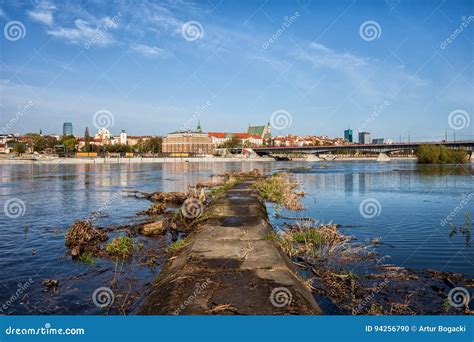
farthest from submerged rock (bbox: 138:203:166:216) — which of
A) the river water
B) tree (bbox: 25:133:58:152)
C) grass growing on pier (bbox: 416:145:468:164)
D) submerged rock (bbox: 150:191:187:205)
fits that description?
tree (bbox: 25:133:58:152)

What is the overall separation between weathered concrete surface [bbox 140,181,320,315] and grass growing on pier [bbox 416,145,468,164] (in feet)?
277

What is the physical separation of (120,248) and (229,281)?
17.7 feet

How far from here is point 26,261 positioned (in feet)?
33.4

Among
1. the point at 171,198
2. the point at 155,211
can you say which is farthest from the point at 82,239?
the point at 171,198

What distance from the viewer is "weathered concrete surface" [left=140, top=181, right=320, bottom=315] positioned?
18.2 feet

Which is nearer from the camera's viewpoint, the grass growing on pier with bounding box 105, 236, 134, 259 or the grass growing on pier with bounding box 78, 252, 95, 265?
the grass growing on pier with bounding box 78, 252, 95, 265

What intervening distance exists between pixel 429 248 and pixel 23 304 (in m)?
10.3

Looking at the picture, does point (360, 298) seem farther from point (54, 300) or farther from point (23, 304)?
point (23, 304)

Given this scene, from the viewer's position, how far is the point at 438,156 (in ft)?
274

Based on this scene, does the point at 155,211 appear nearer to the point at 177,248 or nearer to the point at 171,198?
the point at 171,198

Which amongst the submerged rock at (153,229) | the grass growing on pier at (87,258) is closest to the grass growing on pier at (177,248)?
the grass growing on pier at (87,258)

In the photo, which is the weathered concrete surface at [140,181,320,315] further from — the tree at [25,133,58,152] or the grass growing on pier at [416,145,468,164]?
the tree at [25,133,58,152]

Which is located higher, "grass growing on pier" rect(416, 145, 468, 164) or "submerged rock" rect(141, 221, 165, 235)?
"grass growing on pier" rect(416, 145, 468, 164)
